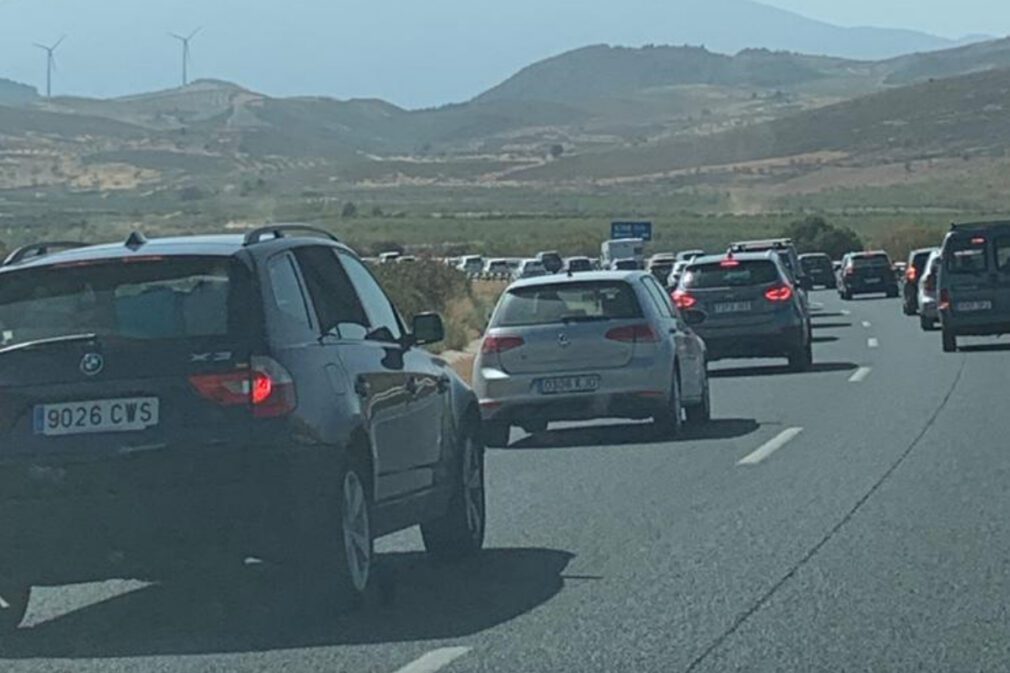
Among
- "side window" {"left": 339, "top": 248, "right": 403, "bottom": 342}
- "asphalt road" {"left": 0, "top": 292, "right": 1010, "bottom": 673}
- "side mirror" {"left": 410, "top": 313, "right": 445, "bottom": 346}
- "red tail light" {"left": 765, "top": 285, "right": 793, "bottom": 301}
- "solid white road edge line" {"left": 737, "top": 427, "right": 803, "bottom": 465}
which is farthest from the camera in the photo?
"red tail light" {"left": 765, "top": 285, "right": 793, "bottom": 301}

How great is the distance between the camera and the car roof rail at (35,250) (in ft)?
34.8

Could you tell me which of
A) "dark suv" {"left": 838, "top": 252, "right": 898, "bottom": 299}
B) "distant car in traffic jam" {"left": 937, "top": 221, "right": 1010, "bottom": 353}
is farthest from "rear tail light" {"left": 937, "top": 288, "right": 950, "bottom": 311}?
"dark suv" {"left": 838, "top": 252, "right": 898, "bottom": 299}

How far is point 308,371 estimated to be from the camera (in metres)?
10.1

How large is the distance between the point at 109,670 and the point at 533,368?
10688 mm

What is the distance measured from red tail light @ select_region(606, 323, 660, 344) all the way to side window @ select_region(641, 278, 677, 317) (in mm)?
702

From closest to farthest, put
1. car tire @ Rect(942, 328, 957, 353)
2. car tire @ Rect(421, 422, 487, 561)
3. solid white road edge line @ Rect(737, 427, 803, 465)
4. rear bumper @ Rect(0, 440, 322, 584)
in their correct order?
1. rear bumper @ Rect(0, 440, 322, 584)
2. car tire @ Rect(421, 422, 487, 561)
3. solid white road edge line @ Rect(737, 427, 803, 465)
4. car tire @ Rect(942, 328, 957, 353)

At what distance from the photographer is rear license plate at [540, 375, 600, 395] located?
19.7 metres

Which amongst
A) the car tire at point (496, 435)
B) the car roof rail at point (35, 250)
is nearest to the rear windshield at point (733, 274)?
the car tire at point (496, 435)

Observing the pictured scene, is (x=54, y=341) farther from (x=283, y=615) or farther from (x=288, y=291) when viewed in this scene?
(x=283, y=615)

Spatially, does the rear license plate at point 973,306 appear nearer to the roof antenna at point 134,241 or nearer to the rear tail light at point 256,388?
the roof antenna at point 134,241

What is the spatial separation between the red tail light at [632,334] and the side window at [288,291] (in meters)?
9.29

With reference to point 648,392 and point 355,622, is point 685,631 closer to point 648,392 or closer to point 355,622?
point 355,622

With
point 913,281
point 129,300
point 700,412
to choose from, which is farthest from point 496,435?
point 913,281

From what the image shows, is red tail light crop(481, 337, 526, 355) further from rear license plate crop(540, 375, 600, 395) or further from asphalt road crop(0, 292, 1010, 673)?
asphalt road crop(0, 292, 1010, 673)
